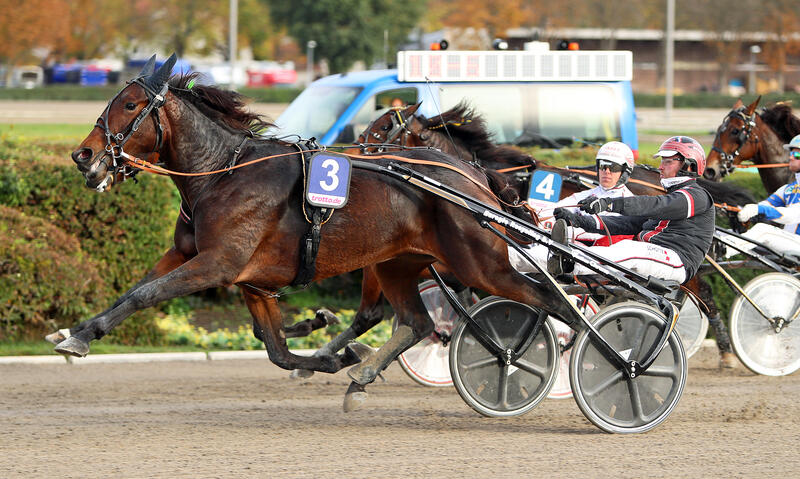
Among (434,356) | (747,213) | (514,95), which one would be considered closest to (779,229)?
(747,213)

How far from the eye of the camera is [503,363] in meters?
6.21

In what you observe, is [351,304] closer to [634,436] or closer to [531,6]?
[634,436]

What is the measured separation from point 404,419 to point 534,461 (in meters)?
1.24

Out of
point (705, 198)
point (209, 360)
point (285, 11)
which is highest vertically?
point (285, 11)

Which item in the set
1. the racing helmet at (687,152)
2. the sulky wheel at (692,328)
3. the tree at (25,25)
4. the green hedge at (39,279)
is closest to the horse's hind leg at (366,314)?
the racing helmet at (687,152)

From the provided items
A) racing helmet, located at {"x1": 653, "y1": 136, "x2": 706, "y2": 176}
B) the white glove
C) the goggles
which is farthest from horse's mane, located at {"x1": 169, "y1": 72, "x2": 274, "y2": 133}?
the white glove

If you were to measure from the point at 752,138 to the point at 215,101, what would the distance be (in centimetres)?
512

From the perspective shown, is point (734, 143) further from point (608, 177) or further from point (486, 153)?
point (608, 177)

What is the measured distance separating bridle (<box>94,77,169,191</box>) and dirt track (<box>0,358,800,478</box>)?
4.64ft

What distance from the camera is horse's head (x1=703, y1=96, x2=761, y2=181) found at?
9.16 metres

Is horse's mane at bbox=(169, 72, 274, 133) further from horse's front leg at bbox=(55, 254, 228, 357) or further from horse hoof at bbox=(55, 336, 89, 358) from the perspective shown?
horse hoof at bbox=(55, 336, 89, 358)

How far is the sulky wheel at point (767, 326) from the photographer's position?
769cm

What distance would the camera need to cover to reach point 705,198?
6.04 m

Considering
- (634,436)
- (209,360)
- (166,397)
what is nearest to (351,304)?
(209,360)
